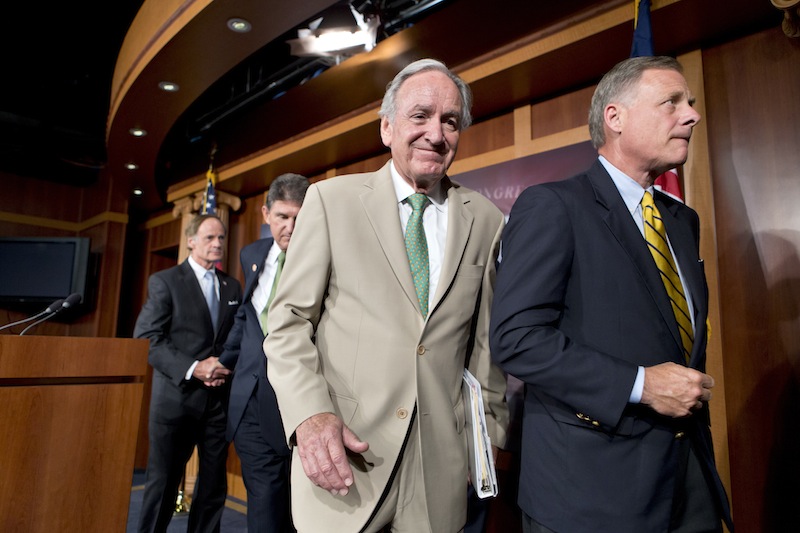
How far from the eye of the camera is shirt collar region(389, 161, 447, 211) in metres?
1.34

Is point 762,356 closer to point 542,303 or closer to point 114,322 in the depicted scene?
point 542,303

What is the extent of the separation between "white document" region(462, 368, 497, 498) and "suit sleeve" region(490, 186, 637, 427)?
0.14 m

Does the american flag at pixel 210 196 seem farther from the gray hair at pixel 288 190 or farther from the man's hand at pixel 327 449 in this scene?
the man's hand at pixel 327 449

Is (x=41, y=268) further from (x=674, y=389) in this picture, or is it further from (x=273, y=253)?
(x=674, y=389)

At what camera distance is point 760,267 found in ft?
7.95

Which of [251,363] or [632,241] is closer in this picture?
[632,241]

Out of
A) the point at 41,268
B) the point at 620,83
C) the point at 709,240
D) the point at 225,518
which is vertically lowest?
the point at 225,518

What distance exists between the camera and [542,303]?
113 cm

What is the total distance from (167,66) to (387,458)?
3209 mm

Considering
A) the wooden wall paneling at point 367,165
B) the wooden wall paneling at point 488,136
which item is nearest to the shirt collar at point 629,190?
the wooden wall paneling at point 488,136

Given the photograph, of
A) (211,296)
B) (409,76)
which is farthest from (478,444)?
(211,296)

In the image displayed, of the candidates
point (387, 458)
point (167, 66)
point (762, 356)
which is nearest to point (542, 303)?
point (387, 458)

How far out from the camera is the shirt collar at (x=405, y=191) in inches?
52.9

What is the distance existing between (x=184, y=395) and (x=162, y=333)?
0.36 m
